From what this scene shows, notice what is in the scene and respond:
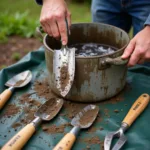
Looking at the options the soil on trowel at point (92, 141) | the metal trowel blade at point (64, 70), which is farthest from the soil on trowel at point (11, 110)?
the soil on trowel at point (92, 141)

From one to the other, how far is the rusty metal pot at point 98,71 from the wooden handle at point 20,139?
0.90 ft

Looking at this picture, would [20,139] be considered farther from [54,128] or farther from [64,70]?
→ [64,70]

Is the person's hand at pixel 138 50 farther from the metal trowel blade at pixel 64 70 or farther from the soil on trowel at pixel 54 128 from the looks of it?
the soil on trowel at pixel 54 128

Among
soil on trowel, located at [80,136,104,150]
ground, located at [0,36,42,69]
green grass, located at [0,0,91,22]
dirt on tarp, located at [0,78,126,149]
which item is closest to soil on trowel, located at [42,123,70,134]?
dirt on tarp, located at [0,78,126,149]

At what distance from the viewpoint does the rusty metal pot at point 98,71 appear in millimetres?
1168

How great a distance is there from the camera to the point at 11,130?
3.85 ft

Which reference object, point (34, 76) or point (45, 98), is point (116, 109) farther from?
point (34, 76)

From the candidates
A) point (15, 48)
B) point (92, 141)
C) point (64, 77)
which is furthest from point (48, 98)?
point (15, 48)

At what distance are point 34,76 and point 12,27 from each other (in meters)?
1.28

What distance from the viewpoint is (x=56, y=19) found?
1.18m

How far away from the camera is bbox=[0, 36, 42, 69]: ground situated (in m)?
2.32

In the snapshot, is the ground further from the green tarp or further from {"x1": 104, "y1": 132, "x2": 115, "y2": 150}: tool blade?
{"x1": 104, "y1": 132, "x2": 115, "y2": 150}: tool blade

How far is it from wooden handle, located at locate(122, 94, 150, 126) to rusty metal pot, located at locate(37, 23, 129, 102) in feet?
0.39

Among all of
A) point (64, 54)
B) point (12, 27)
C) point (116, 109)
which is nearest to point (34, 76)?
point (64, 54)
